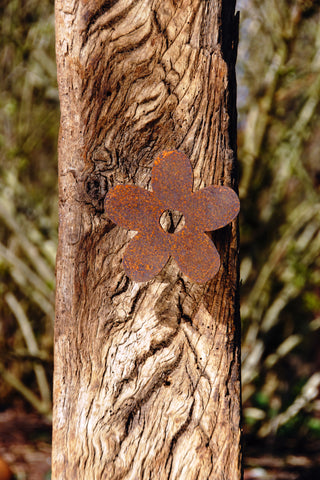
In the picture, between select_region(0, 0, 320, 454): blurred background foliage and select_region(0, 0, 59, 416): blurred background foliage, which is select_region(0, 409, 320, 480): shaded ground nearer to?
select_region(0, 0, 320, 454): blurred background foliage

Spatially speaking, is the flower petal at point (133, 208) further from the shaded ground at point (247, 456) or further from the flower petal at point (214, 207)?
the shaded ground at point (247, 456)

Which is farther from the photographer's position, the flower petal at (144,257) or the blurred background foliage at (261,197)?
the blurred background foliage at (261,197)

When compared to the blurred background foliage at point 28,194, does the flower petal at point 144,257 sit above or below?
below

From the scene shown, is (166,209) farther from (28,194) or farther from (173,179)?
(28,194)

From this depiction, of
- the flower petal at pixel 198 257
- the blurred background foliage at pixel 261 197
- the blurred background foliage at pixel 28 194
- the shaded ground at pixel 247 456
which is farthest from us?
the blurred background foliage at pixel 28 194

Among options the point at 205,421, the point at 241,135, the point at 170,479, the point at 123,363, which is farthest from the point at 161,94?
the point at 241,135

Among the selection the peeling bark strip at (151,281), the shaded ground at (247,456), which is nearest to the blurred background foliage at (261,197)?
the shaded ground at (247,456)

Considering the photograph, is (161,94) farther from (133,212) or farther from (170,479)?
(170,479)

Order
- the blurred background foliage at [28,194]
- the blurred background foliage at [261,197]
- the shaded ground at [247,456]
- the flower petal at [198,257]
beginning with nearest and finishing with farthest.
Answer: the flower petal at [198,257] → the shaded ground at [247,456] → the blurred background foliage at [261,197] → the blurred background foliage at [28,194]
